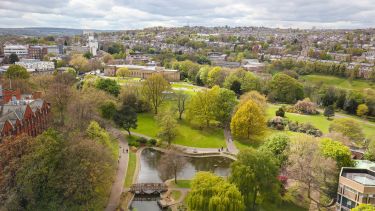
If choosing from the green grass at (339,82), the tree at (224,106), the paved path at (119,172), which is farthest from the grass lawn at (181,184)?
the green grass at (339,82)

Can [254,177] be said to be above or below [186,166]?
above

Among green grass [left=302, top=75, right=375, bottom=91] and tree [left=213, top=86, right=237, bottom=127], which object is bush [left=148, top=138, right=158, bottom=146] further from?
green grass [left=302, top=75, right=375, bottom=91]

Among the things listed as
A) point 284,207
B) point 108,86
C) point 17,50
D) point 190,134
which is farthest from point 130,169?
point 17,50

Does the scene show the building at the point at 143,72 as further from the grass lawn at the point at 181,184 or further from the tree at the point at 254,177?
the tree at the point at 254,177

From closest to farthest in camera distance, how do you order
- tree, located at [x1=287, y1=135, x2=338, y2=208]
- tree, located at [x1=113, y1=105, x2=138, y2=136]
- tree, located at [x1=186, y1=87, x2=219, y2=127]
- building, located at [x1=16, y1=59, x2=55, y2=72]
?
tree, located at [x1=287, y1=135, x2=338, y2=208]
tree, located at [x1=113, y1=105, x2=138, y2=136]
tree, located at [x1=186, y1=87, x2=219, y2=127]
building, located at [x1=16, y1=59, x2=55, y2=72]

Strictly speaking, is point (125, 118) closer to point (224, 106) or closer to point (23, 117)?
point (23, 117)

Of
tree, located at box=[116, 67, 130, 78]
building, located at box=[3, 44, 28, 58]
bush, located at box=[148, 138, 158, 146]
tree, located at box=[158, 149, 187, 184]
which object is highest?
building, located at box=[3, 44, 28, 58]

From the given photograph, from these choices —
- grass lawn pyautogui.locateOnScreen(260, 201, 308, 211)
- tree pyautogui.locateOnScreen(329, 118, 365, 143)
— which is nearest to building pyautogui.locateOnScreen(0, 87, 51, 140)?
grass lawn pyautogui.locateOnScreen(260, 201, 308, 211)
